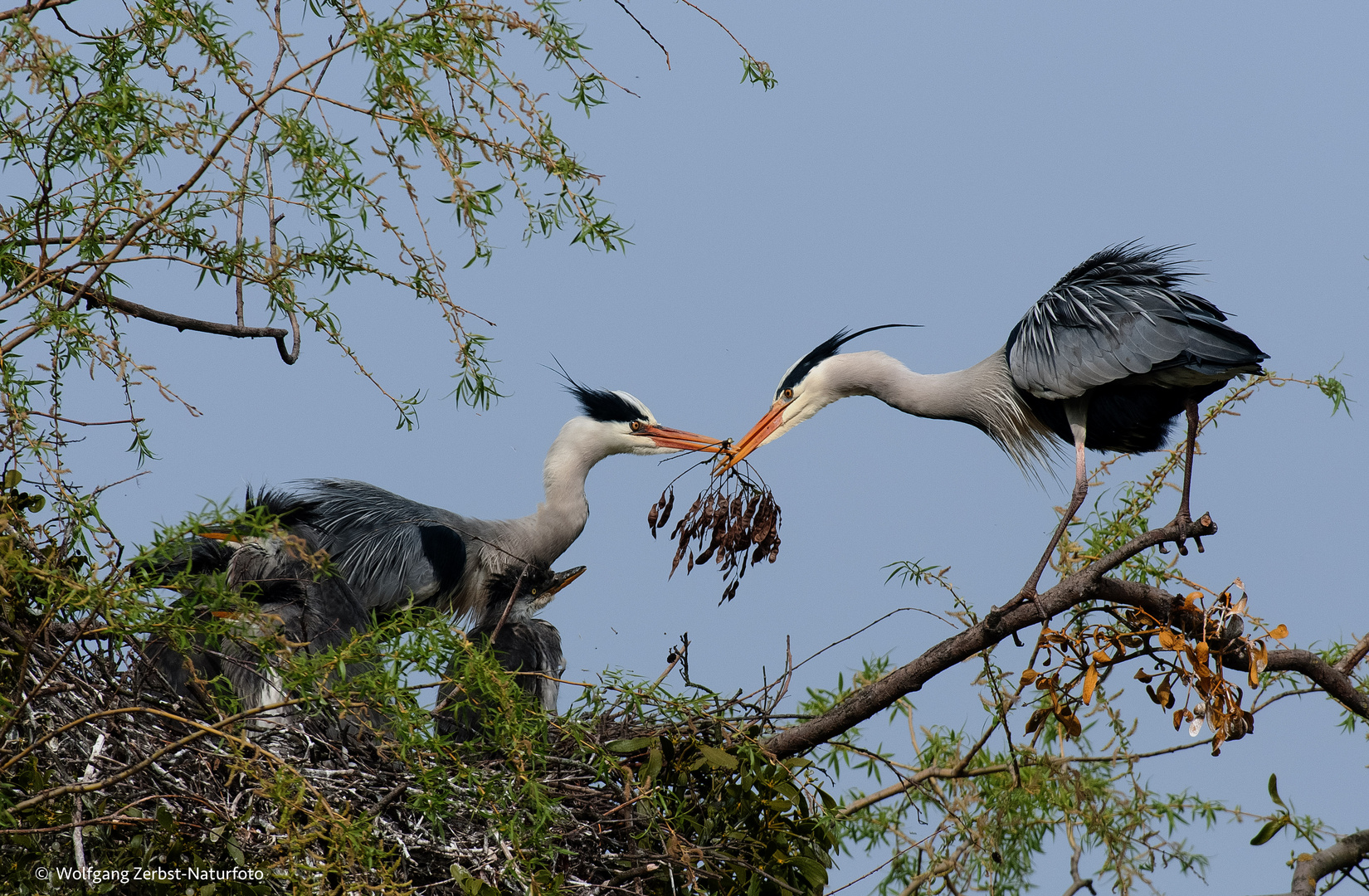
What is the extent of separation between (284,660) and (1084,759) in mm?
2060

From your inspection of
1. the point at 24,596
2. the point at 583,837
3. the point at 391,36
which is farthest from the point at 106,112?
the point at 583,837

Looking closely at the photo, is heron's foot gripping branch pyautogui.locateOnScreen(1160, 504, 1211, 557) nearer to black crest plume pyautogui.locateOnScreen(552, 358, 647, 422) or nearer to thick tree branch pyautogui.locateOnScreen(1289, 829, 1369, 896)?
thick tree branch pyautogui.locateOnScreen(1289, 829, 1369, 896)

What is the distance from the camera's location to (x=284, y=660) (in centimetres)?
240

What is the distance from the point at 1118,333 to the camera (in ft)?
12.0

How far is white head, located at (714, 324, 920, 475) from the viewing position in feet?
14.5

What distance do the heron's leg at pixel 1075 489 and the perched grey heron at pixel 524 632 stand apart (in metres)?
1.22

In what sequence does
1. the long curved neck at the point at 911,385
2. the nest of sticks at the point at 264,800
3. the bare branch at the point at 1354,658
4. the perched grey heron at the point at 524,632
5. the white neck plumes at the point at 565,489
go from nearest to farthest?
the nest of sticks at the point at 264,800
the bare branch at the point at 1354,658
the perched grey heron at the point at 524,632
the long curved neck at the point at 911,385
the white neck plumes at the point at 565,489

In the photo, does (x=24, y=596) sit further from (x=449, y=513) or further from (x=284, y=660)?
(x=449, y=513)

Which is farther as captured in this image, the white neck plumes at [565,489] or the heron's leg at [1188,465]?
the white neck plumes at [565,489]

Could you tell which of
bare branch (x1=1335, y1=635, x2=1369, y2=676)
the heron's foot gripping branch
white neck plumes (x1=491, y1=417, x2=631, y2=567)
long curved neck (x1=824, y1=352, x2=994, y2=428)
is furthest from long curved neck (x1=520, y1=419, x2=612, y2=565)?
bare branch (x1=1335, y1=635, x2=1369, y2=676)

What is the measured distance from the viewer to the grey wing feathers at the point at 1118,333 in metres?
3.51

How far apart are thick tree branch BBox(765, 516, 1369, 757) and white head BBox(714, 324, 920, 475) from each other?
1473 millimetres

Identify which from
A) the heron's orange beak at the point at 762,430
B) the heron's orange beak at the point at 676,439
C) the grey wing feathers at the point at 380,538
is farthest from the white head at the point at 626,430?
the grey wing feathers at the point at 380,538

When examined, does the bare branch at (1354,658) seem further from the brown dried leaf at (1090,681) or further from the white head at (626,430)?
the white head at (626,430)
